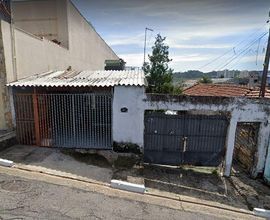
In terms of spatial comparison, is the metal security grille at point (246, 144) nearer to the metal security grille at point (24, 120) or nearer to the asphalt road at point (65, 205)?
the asphalt road at point (65, 205)

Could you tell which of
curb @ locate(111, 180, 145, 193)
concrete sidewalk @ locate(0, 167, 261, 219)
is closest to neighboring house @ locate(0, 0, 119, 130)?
concrete sidewalk @ locate(0, 167, 261, 219)

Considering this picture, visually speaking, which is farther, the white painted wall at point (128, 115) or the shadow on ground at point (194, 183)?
the white painted wall at point (128, 115)

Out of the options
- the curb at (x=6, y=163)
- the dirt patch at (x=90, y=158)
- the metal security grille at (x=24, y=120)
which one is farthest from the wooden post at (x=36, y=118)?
the curb at (x=6, y=163)

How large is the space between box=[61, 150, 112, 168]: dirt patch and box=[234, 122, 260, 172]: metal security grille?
5.53m

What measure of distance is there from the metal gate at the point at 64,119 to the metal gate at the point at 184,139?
1.70 m

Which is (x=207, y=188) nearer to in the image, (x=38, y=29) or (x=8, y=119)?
(x=8, y=119)

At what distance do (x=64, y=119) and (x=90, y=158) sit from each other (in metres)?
1.90

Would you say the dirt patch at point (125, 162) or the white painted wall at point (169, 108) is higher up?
the white painted wall at point (169, 108)

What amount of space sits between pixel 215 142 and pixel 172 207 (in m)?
3.82

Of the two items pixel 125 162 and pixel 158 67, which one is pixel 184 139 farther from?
pixel 158 67

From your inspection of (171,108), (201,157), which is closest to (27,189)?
(171,108)

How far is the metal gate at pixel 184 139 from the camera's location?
807 cm

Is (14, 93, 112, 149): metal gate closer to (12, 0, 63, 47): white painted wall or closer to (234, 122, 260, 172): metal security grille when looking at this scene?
(234, 122, 260, 172): metal security grille

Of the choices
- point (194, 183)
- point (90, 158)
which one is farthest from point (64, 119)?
point (194, 183)
